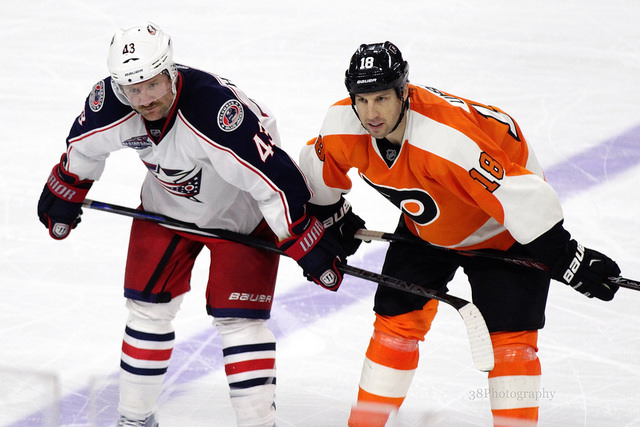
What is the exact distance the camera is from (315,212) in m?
3.18

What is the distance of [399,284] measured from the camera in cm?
284

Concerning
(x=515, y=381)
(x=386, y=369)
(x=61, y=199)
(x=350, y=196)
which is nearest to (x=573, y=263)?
(x=515, y=381)

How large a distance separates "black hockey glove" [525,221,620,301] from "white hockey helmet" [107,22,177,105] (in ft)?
3.83

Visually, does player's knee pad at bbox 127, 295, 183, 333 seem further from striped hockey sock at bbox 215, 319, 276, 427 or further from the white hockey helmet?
Answer: the white hockey helmet

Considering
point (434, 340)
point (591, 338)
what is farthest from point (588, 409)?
point (434, 340)

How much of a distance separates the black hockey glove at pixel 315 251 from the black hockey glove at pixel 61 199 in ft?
2.41

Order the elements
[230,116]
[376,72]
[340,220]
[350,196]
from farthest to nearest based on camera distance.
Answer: [350,196]
[340,220]
[230,116]
[376,72]

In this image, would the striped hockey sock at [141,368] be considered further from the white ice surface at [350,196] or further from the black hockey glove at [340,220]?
the black hockey glove at [340,220]

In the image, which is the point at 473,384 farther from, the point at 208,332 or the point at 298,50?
the point at 298,50

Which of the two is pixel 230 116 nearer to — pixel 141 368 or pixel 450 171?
pixel 450 171

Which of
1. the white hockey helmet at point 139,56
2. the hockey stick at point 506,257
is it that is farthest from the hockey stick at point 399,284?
the white hockey helmet at point 139,56

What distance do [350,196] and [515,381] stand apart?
1.91 metres

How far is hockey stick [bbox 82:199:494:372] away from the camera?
103 inches

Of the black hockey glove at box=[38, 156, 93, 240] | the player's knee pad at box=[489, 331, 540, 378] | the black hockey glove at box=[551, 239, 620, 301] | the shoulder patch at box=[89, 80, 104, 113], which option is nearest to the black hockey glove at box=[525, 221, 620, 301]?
the black hockey glove at box=[551, 239, 620, 301]
